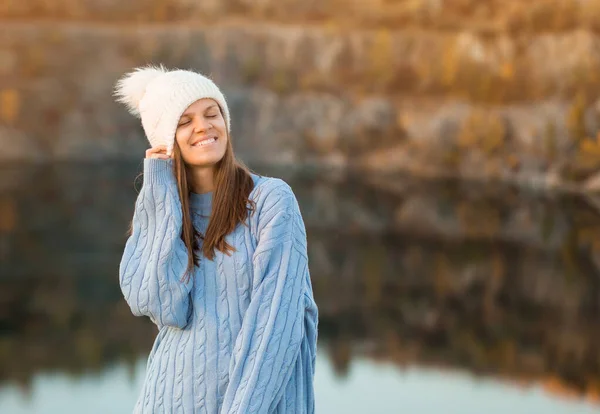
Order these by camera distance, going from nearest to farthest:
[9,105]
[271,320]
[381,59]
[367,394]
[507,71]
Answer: [271,320] < [367,394] < [507,71] < [9,105] < [381,59]

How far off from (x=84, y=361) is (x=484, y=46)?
17204mm

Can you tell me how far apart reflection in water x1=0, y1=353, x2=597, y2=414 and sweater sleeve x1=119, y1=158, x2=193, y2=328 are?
414 centimetres

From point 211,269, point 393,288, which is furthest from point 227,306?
point 393,288

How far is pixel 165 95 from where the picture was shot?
156 cm

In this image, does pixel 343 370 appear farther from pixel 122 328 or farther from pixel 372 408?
pixel 122 328

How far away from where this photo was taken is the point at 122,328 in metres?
7.75

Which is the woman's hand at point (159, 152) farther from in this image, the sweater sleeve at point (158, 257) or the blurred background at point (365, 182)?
the blurred background at point (365, 182)

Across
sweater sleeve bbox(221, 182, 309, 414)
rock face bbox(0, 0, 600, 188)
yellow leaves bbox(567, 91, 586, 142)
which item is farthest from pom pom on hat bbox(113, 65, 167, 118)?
rock face bbox(0, 0, 600, 188)

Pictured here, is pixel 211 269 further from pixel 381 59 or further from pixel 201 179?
pixel 381 59

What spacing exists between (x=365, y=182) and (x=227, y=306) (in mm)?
16525

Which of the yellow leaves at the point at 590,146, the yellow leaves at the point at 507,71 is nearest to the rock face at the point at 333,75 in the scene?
the yellow leaves at the point at 507,71

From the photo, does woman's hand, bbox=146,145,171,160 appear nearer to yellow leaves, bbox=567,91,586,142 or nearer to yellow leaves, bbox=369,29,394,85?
yellow leaves, bbox=567,91,586,142

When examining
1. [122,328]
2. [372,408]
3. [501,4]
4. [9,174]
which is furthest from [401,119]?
[372,408]

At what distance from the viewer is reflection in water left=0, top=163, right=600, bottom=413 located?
6.80 m
